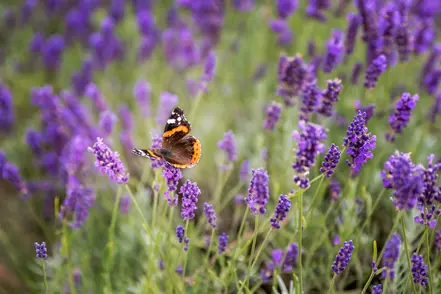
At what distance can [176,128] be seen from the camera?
171cm

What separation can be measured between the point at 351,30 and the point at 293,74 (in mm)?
457

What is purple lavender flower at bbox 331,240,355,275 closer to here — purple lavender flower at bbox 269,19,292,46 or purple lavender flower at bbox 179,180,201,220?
purple lavender flower at bbox 179,180,201,220

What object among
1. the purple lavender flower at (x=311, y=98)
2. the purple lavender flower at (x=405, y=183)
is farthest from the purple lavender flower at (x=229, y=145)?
the purple lavender flower at (x=405, y=183)

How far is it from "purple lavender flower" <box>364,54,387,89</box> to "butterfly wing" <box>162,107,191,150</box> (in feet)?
2.36

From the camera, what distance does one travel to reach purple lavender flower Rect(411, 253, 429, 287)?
54.0 inches

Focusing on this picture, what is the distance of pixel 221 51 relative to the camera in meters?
3.75

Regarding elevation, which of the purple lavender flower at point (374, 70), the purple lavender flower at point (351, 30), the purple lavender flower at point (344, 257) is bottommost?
the purple lavender flower at point (344, 257)

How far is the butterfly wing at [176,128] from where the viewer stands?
1.70m

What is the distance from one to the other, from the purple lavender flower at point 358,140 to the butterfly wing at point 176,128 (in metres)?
0.57

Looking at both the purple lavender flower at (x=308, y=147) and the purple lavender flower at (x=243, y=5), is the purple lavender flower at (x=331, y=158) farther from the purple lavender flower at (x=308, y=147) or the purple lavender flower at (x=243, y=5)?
the purple lavender flower at (x=243, y=5)

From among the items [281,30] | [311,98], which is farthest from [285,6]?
[311,98]

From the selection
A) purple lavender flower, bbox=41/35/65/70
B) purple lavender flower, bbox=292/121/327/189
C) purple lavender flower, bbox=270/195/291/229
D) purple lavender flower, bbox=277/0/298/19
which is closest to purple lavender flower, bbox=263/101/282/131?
purple lavender flower, bbox=270/195/291/229

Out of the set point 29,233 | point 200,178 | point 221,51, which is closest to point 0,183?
point 29,233

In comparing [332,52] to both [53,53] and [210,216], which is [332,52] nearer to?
[210,216]
